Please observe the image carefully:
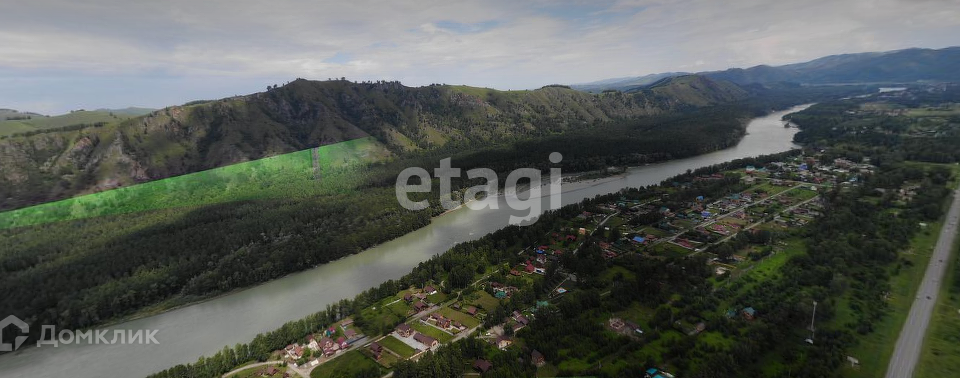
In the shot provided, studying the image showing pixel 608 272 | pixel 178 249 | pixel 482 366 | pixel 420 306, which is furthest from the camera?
pixel 178 249

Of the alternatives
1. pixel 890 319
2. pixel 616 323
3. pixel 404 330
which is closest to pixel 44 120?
pixel 404 330

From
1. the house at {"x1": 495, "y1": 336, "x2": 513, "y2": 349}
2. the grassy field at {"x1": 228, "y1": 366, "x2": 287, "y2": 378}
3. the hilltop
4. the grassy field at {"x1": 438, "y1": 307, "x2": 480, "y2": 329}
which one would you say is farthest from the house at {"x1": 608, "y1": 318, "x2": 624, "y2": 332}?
the hilltop

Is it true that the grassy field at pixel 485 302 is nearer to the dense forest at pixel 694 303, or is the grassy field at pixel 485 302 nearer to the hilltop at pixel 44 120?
the dense forest at pixel 694 303

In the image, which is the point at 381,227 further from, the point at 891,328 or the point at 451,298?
the point at 891,328

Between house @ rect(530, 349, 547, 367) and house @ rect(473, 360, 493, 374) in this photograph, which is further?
house @ rect(530, 349, 547, 367)

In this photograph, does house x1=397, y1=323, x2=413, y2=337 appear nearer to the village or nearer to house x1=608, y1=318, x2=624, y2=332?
the village

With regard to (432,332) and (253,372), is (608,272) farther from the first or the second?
(253,372)
